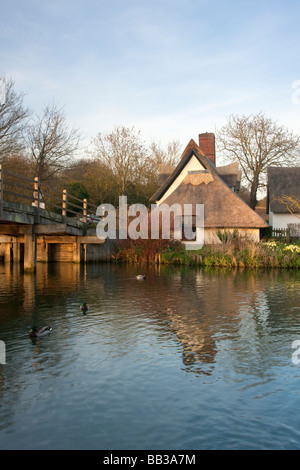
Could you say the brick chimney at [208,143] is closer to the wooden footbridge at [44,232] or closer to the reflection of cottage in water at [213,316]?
the wooden footbridge at [44,232]

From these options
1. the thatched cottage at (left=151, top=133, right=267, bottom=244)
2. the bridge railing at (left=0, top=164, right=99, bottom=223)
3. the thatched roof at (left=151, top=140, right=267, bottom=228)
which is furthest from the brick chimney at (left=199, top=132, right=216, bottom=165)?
the bridge railing at (left=0, top=164, right=99, bottom=223)

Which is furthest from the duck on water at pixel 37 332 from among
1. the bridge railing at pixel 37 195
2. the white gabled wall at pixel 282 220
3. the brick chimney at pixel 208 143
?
the brick chimney at pixel 208 143

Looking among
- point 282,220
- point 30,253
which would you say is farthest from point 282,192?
point 30,253

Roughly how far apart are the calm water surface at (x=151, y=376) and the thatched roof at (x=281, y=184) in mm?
25116

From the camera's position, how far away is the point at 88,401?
5.40 metres

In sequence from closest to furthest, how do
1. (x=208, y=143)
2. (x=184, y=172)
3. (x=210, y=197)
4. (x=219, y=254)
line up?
(x=219, y=254)
(x=210, y=197)
(x=184, y=172)
(x=208, y=143)

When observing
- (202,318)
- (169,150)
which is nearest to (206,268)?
(202,318)

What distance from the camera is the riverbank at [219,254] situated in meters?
23.6

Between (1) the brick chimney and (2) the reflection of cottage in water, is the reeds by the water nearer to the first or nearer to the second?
(2) the reflection of cottage in water

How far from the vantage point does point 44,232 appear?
18.6 m

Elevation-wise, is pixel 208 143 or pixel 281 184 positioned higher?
pixel 208 143

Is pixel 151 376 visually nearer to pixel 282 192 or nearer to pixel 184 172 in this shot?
pixel 184 172

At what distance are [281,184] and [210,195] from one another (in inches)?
379

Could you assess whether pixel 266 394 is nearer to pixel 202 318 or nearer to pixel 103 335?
pixel 103 335
